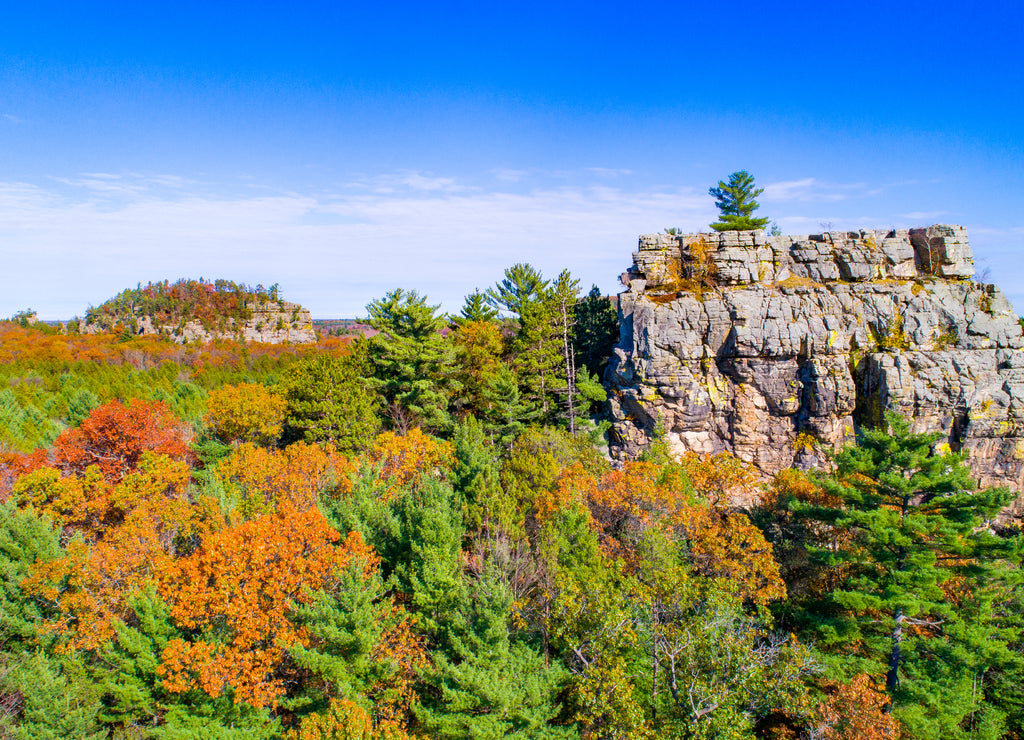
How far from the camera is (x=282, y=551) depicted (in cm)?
1766

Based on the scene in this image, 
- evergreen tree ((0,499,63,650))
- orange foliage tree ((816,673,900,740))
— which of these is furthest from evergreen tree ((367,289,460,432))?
orange foliage tree ((816,673,900,740))

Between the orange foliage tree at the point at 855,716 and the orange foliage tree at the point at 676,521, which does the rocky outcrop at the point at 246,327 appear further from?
the orange foliage tree at the point at 855,716

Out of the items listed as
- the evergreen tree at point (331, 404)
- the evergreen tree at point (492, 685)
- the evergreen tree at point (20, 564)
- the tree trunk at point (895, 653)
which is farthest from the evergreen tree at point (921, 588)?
the evergreen tree at point (20, 564)

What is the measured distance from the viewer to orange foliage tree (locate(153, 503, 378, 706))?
612 inches

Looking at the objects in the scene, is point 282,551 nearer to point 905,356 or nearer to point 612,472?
point 612,472

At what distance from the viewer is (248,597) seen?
16609 millimetres

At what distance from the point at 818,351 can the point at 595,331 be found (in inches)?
657

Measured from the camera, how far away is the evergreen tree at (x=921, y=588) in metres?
17.5

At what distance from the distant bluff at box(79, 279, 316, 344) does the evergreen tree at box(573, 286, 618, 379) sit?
5426cm

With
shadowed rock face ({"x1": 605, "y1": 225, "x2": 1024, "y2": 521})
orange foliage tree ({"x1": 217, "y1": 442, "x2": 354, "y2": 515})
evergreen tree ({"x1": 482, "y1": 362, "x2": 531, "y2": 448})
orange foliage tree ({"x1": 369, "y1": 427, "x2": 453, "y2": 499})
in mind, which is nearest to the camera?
orange foliage tree ({"x1": 217, "y1": 442, "x2": 354, "y2": 515})

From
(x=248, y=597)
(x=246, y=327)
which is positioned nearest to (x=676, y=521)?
(x=248, y=597)

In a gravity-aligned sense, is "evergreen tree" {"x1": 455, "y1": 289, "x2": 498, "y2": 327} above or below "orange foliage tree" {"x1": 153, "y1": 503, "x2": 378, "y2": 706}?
above

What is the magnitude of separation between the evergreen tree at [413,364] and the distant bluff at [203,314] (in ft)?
168

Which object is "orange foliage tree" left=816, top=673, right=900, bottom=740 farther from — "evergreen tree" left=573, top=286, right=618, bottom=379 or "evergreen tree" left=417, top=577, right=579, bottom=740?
"evergreen tree" left=573, top=286, right=618, bottom=379
